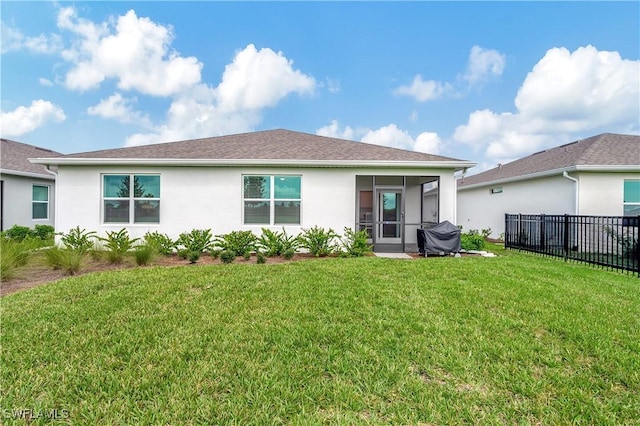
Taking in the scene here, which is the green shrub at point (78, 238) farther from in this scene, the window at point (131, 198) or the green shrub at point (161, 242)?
the green shrub at point (161, 242)

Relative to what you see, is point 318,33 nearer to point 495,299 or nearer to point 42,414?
point 495,299

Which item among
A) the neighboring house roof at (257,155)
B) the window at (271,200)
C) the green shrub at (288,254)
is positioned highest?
the neighboring house roof at (257,155)

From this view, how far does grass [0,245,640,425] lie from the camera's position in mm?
2393

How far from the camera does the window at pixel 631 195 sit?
1129 centimetres

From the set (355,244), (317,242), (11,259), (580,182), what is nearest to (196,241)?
(317,242)

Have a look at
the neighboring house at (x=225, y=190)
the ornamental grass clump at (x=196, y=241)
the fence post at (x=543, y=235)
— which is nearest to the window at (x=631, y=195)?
the fence post at (x=543, y=235)

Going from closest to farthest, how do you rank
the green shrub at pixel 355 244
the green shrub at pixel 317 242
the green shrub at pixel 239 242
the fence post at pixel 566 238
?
the fence post at pixel 566 238, the green shrub at pixel 239 242, the green shrub at pixel 355 244, the green shrub at pixel 317 242

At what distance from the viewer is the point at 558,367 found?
2947 millimetres

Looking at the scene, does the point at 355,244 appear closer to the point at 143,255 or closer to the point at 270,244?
the point at 270,244

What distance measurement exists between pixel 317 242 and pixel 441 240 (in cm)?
390

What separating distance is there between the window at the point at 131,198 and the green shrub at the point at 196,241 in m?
1.39

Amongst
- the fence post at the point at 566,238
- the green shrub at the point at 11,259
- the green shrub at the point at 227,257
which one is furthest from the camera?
the fence post at the point at 566,238

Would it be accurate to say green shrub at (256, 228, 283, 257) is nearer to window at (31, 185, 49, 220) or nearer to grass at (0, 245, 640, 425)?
grass at (0, 245, 640, 425)

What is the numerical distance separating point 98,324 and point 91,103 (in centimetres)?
1574
